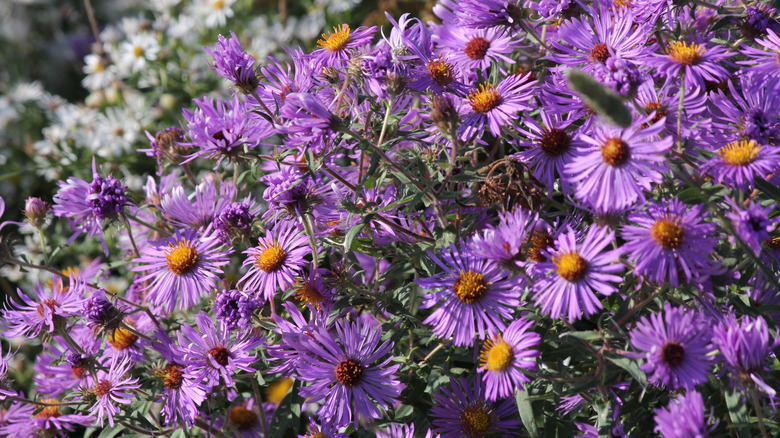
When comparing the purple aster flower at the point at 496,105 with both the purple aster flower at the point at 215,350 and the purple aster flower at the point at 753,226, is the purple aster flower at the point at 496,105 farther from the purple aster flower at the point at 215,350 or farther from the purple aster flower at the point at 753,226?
the purple aster flower at the point at 215,350

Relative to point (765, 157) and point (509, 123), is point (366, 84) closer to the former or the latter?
point (509, 123)

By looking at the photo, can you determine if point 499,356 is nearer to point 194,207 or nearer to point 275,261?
point 275,261

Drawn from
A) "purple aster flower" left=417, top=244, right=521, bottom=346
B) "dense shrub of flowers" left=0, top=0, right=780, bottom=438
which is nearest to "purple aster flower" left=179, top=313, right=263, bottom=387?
"dense shrub of flowers" left=0, top=0, right=780, bottom=438

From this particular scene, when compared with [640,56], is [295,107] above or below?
above

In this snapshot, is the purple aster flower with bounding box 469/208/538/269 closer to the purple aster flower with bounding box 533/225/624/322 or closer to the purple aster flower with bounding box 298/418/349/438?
the purple aster flower with bounding box 533/225/624/322

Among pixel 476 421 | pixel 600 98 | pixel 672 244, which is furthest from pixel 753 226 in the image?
pixel 476 421

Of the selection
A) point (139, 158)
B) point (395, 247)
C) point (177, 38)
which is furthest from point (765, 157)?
point (177, 38)
